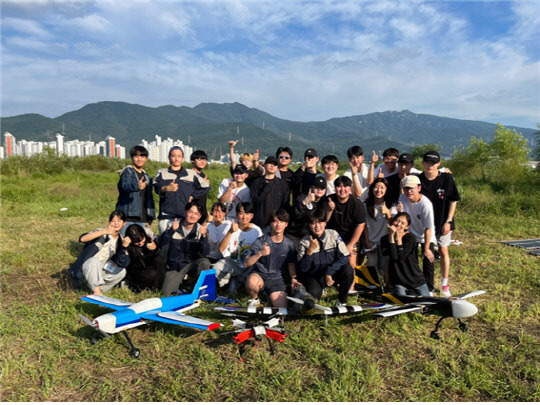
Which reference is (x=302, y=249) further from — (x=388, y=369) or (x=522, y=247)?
(x=522, y=247)

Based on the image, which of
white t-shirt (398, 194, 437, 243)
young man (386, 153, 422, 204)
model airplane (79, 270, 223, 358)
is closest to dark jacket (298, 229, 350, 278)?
white t-shirt (398, 194, 437, 243)

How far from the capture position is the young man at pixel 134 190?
6.46 metres

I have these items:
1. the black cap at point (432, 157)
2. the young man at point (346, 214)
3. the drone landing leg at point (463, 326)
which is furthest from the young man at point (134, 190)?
the drone landing leg at point (463, 326)

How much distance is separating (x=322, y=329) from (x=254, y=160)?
12.4 ft

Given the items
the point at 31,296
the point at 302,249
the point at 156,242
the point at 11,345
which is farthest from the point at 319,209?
the point at 31,296

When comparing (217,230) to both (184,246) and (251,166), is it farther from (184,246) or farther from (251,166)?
(251,166)

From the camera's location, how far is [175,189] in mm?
6492

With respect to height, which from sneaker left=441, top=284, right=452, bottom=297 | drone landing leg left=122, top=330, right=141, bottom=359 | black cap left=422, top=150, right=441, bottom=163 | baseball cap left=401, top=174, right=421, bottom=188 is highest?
black cap left=422, top=150, right=441, bottom=163

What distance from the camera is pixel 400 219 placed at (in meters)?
5.21

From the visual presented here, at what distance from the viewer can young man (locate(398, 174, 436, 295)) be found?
17.8 feet

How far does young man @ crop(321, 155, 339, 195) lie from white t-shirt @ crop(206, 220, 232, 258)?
1927 mm

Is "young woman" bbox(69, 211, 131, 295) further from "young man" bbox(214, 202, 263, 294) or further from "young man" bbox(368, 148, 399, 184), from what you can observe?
"young man" bbox(368, 148, 399, 184)

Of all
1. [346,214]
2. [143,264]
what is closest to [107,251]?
[143,264]

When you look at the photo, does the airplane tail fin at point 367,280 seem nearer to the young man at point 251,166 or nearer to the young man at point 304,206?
the young man at point 304,206
